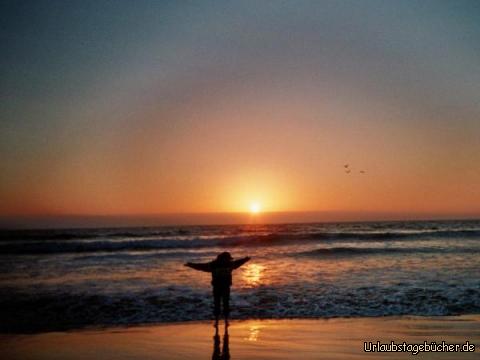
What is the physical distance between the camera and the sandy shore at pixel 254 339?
784cm

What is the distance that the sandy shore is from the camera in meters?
A: 7.84

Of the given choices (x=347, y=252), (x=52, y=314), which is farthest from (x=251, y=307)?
(x=347, y=252)

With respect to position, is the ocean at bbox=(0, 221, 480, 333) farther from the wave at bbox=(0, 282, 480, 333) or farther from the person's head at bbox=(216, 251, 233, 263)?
the person's head at bbox=(216, 251, 233, 263)

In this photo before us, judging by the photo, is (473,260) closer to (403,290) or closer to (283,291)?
(403,290)

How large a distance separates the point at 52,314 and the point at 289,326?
23.6ft

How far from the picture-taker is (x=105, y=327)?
10.8m

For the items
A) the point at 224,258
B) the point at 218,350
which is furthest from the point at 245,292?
the point at 218,350

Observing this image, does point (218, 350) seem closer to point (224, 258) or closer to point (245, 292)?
point (224, 258)

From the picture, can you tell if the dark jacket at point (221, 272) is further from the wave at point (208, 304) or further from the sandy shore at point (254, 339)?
the wave at point (208, 304)

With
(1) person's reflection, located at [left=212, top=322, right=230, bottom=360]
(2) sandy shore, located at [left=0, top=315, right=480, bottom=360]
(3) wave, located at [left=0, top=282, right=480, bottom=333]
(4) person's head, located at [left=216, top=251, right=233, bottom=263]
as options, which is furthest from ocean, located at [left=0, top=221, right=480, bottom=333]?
(4) person's head, located at [left=216, top=251, right=233, bottom=263]

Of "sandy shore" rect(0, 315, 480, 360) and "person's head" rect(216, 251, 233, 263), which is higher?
"person's head" rect(216, 251, 233, 263)

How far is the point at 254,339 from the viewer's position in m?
8.86

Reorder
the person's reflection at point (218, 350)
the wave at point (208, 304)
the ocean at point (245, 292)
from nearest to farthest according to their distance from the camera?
the person's reflection at point (218, 350)
the wave at point (208, 304)
the ocean at point (245, 292)

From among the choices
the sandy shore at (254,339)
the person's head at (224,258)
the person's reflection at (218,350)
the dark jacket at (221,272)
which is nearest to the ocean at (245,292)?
the sandy shore at (254,339)
